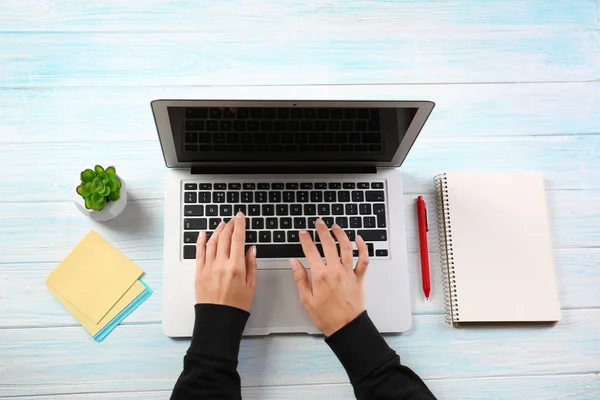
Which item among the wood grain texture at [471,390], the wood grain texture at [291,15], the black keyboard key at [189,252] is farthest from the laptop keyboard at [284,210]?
the wood grain texture at [291,15]

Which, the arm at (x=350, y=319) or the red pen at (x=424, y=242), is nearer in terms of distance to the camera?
the arm at (x=350, y=319)

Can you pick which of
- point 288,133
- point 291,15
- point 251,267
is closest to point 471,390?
point 251,267

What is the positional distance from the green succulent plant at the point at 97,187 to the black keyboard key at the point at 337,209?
0.37 m

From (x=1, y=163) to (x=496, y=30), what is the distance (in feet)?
3.28

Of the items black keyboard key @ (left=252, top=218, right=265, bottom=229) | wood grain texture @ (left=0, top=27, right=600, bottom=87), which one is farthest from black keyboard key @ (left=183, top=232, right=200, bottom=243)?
wood grain texture @ (left=0, top=27, right=600, bottom=87)

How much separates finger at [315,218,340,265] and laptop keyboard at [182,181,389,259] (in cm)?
2

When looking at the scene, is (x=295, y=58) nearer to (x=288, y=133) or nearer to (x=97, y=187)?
(x=288, y=133)

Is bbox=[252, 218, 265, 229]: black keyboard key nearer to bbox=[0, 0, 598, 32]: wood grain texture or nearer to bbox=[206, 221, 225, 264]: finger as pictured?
bbox=[206, 221, 225, 264]: finger

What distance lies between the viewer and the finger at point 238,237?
754 mm

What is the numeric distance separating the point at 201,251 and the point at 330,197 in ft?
0.79

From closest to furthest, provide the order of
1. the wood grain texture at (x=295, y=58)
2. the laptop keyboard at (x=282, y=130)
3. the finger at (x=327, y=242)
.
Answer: the laptop keyboard at (x=282, y=130)
the finger at (x=327, y=242)
the wood grain texture at (x=295, y=58)

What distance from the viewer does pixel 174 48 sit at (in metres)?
0.91

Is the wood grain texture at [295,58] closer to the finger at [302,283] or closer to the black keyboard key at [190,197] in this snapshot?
the black keyboard key at [190,197]

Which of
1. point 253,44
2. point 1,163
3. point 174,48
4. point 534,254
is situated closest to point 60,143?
point 1,163
